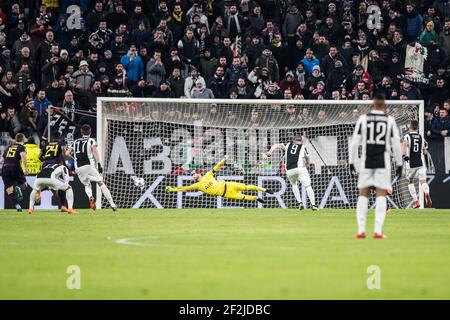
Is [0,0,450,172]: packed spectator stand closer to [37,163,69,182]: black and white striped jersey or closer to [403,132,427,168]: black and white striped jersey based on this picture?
[403,132,427,168]: black and white striped jersey

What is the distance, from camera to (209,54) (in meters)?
33.0

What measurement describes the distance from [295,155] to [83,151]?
563 cm

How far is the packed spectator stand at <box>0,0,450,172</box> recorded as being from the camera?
32.0 m

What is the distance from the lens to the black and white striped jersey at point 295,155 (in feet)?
96.9

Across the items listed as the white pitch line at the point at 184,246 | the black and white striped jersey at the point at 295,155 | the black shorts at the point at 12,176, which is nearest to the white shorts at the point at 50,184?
the black shorts at the point at 12,176

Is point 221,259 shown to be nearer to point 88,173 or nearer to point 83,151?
point 83,151

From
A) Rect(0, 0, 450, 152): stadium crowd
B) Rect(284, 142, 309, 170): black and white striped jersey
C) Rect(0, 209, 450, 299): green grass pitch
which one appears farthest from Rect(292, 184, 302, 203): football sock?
Rect(0, 209, 450, 299): green grass pitch

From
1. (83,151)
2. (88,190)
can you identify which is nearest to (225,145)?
(88,190)

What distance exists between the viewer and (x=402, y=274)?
13086 mm

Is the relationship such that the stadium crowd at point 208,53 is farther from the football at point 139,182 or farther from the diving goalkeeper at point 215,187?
the diving goalkeeper at point 215,187

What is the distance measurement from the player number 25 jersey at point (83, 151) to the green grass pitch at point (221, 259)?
15.7 ft

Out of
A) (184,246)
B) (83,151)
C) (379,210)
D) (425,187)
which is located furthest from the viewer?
(425,187)

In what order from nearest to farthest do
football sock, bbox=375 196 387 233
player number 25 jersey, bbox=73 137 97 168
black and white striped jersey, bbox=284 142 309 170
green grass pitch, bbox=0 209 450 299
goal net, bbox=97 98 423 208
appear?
green grass pitch, bbox=0 209 450 299
football sock, bbox=375 196 387 233
player number 25 jersey, bbox=73 137 97 168
black and white striped jersey, bbox=284 142 309 170
goal net, bbox=97 98 423 208

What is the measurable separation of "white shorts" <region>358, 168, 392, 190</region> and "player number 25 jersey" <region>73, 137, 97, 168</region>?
12.2 metres
